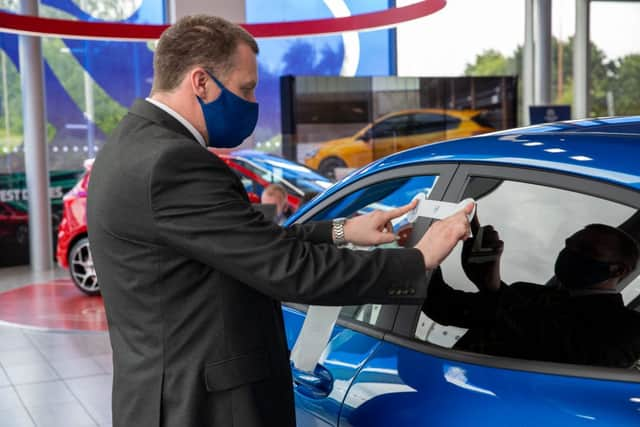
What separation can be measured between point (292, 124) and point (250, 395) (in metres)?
9.32

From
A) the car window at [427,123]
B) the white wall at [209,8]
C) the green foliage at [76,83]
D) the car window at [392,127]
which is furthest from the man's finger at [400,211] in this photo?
the green foliage at [76,83]

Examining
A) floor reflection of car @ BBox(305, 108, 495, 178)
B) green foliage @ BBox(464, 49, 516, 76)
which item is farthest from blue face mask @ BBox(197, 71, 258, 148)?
green foliage @ BBox(464, 49, 516, 76)

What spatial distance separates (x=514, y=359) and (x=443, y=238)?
26 centimetres

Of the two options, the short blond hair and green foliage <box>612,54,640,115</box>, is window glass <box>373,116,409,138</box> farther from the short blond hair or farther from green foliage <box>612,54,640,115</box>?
the short blond hair

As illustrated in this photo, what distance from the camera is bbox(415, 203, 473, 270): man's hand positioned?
1.51 m

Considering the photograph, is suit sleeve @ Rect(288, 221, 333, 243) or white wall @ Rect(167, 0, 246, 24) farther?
white wall @ Rect(167, 0, 246, 24)

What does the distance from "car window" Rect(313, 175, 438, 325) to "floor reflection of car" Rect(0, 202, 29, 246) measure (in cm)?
992

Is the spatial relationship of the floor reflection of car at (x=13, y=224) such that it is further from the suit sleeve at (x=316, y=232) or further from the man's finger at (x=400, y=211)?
the man's finger at (x=400, y=211)

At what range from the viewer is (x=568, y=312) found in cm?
156

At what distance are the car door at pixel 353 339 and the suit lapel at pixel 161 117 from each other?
0.58m

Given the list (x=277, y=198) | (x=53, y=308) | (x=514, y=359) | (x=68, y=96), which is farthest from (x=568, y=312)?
(x=68, y=96)

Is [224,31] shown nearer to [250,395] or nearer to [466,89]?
[250,395]

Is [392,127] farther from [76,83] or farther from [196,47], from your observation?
[196,47]

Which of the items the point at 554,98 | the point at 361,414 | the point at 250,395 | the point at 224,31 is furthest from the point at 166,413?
the point at 554,98
